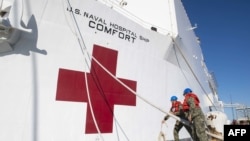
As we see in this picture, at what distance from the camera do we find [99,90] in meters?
2.96

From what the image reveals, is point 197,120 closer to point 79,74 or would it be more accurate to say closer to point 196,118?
point 196,118

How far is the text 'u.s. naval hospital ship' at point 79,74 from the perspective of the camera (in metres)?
2.34

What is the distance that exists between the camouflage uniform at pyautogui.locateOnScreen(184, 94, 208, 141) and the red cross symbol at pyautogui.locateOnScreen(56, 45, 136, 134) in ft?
2.94

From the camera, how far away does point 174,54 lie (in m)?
4.15

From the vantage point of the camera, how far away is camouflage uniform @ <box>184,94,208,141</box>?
269 cm

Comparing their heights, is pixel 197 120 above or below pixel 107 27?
below

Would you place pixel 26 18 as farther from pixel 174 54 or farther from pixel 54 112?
pixel 174 54

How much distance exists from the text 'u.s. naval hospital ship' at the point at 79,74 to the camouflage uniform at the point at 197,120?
0.27 m

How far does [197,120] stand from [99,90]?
1.36 meters

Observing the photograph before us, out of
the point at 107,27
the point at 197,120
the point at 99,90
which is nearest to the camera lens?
the point at 197,120

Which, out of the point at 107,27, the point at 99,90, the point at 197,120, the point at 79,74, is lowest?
the point at 197,120

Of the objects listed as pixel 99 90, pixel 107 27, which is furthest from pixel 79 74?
pixel 107 27

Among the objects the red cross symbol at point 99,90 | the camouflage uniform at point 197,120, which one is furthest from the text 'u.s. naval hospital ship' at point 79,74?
the camouflage uniform at point 197,120

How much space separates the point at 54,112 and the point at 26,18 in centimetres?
115
